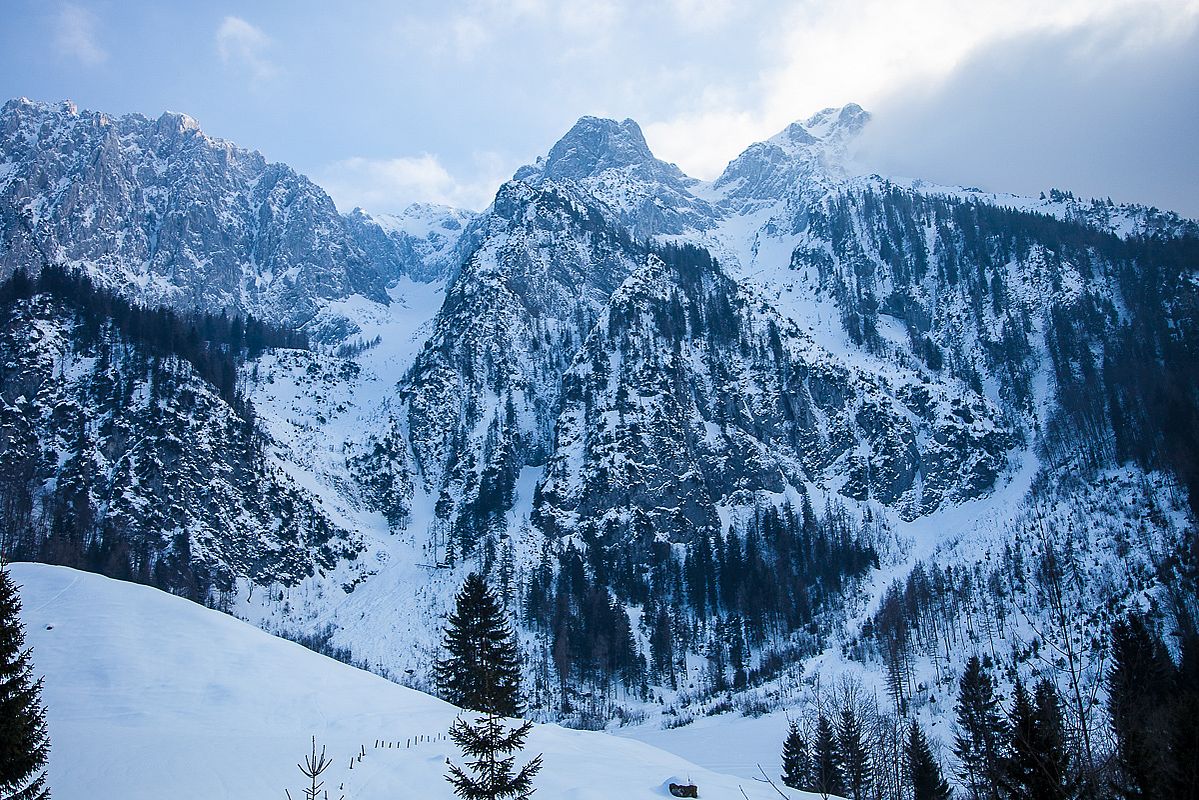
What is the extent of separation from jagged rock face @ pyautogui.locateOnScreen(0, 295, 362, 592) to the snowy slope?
105 m

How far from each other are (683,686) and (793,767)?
7501 cm

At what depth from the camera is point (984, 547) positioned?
144 m

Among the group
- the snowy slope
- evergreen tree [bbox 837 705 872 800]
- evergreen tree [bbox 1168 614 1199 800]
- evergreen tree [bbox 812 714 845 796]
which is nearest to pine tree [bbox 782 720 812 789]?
evergreen tree [bbox 812 714 845 796]

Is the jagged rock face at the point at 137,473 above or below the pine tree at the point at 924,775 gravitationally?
above

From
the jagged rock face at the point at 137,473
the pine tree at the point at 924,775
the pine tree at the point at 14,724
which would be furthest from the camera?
the jagged rock face at the point at 137,473

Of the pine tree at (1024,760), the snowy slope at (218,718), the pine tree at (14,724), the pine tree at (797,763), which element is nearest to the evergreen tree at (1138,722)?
the pine tree at (1024,760)

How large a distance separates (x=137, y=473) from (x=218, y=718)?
142 m

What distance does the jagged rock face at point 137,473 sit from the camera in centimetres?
14412

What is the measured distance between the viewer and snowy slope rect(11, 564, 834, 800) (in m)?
30.2

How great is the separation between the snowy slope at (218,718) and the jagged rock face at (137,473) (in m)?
105

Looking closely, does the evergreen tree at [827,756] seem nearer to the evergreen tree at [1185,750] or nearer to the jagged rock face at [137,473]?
the evergreen tree at [1185,750]

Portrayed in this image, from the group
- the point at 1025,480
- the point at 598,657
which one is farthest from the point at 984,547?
the point at 598,657

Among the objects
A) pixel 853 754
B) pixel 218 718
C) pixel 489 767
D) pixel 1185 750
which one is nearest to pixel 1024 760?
pixel 1185 750

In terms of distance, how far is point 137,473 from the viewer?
156000mm
